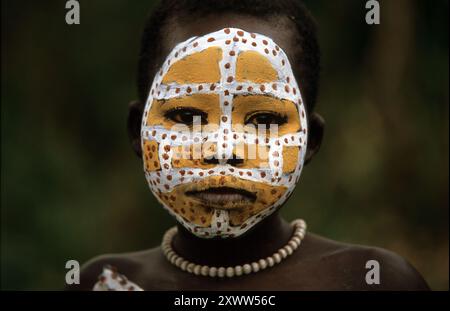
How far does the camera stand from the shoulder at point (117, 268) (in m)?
3.24

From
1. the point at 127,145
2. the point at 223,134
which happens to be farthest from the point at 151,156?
the point at 127,145

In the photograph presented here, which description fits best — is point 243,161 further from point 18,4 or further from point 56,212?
point 18,4

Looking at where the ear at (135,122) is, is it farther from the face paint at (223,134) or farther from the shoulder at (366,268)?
the shoulder at (366,268)

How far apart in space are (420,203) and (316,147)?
→ 220 cm

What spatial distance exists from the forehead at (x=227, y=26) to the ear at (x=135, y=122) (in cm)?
27

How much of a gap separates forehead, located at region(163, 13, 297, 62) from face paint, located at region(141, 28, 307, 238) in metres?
0.03

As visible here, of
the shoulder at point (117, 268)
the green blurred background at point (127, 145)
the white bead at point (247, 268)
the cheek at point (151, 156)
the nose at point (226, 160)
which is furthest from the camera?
the green blurred background at point (127, 145)

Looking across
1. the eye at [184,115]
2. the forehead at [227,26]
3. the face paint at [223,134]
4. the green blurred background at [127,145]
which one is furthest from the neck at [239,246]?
the green blurred background at [127,145]

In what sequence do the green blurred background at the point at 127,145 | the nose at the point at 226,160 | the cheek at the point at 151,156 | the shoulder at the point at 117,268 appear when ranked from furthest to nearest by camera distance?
the green blurred background at the point at 127,145
the shoulder at the point at 117,268
the cheek at the point at 151,156
the nose at the point at 226,160

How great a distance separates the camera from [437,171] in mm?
5180

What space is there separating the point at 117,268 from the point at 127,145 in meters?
2.63

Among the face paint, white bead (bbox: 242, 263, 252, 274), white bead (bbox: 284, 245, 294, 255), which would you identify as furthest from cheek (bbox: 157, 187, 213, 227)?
white bead (bbox: 284, 245, 294, 255)
